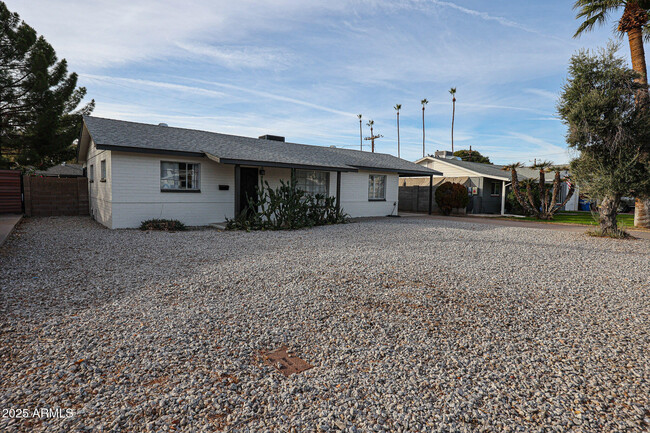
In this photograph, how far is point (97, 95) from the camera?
19.2m

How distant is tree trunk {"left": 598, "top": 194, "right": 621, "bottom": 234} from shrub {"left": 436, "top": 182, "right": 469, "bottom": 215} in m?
7.95

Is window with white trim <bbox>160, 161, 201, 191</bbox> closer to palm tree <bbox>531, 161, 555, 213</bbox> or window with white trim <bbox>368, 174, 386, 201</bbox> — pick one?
window with white trim <bbox>368, 174, 386, 201</bbox>

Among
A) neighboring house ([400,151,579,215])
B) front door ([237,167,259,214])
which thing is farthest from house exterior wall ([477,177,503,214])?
front door ([237,167,259,214])

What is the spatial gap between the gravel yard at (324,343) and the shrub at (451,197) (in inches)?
473

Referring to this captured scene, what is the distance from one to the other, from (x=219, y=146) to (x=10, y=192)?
8613 millimetres

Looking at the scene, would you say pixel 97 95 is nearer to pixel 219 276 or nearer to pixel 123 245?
pixel 123 245

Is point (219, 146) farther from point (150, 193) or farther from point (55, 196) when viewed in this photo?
point (55, 196)

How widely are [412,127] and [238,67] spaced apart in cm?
3547

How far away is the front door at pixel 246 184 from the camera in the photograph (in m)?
12.6

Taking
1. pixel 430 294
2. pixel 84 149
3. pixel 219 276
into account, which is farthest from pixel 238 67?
pixel 430 294

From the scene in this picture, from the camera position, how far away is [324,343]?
123 inches

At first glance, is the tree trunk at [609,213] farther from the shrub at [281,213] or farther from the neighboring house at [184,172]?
the shrub at [281,213]

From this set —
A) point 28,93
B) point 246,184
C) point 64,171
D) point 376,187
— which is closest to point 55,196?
point 28,93

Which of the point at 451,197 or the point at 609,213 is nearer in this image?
the point at 609,213
